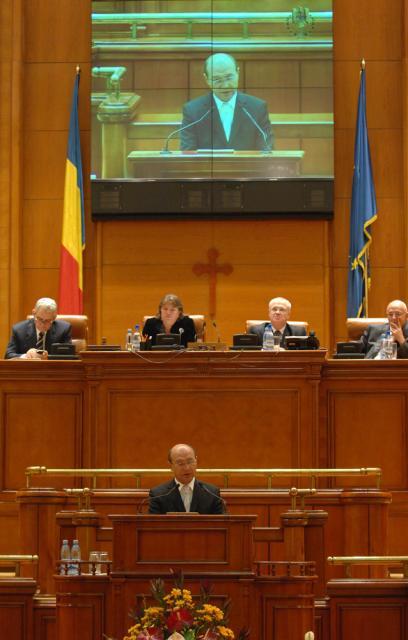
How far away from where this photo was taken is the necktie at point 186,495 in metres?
7.27

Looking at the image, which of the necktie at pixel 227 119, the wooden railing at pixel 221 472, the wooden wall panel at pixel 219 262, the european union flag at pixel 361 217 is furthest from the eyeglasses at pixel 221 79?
the wooden railing at pixel 221 472

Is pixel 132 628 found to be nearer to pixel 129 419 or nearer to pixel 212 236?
pixel 129 419

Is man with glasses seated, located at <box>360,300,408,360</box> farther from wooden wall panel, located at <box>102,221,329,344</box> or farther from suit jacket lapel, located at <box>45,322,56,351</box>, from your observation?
wooden wall panel, located at <box>102,221,329,344</box>

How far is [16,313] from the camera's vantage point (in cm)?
1205

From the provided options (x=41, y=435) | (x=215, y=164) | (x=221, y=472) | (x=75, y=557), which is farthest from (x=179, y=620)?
(x=215, y=164)

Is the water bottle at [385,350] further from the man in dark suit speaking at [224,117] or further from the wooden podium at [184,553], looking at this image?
the man in dark suit speaking at [224,117]

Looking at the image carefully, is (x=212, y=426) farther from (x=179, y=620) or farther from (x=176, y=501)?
(x=179, y=620)

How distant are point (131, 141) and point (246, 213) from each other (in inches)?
47.8

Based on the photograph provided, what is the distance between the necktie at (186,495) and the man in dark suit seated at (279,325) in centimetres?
238

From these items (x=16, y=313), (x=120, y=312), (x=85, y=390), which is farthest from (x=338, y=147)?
(x=85, y=390)

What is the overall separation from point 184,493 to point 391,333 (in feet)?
7.71

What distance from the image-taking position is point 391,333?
29.7 feet

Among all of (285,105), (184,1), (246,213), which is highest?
(184,1)

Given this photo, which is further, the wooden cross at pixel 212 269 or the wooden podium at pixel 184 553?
the wooden cross at pixel 212 269
